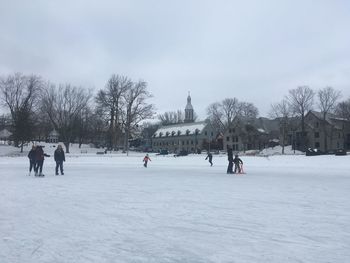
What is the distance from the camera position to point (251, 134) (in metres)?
79.6

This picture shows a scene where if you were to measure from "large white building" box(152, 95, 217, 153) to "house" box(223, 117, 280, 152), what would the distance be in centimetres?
667

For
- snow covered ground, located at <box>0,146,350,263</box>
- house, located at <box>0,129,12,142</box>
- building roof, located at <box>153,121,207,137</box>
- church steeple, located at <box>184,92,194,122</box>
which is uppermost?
church steeple, located at <box>184,92,194,122</box>

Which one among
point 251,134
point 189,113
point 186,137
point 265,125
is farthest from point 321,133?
point 189,113

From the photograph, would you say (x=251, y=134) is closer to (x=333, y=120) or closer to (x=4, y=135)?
(x=333, y=120)

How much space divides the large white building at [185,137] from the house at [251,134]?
21.9 ft

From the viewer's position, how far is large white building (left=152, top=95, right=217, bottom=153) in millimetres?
97938

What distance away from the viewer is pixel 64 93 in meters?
68.9

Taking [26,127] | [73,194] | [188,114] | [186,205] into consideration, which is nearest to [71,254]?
[186,205]

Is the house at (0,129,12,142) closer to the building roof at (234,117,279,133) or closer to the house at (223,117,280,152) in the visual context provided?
the house at (223,117,280,152)

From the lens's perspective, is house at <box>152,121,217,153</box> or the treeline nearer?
the treeline

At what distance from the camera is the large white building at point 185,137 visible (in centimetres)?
9794

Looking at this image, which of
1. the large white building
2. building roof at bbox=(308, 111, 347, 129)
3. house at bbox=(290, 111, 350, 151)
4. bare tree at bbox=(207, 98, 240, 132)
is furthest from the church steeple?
building roof at bbox=(308, 111, 347, 129)

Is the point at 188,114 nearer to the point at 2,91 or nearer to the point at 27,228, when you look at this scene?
the point at 2,91

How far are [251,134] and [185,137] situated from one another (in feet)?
→ 86.7
